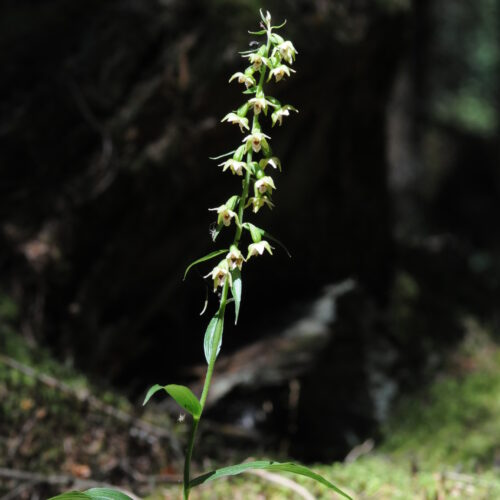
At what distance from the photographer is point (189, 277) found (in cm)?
480

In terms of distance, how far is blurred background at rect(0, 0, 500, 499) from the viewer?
11.5ft

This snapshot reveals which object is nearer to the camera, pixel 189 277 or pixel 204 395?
pixel 204 395

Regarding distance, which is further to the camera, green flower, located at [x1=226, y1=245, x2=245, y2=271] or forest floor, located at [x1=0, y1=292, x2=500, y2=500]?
forest floor, located at [x1=0, y1=292, x2=500, y2=500]

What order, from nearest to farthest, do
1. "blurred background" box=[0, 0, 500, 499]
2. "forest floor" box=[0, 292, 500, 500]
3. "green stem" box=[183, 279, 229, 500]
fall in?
"green stem" box=[183, 279, 229, 500] → "forest floor" box=[0, 292, 500, 500] → "blurred background" box=[0, 0, 500, 499]

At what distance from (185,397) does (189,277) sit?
2.97 m

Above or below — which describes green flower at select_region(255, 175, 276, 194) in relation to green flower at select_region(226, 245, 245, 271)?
above

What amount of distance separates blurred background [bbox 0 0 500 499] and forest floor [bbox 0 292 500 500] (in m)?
0.01

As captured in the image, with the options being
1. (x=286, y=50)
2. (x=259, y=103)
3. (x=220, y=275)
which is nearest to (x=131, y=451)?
(x=220, y=275)

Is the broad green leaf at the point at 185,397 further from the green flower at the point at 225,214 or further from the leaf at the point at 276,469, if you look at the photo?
the green flower at the point at 225,214

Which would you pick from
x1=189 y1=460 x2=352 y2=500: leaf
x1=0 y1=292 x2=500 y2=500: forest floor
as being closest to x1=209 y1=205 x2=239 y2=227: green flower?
x1=189 y1=460 x2=352 y2=500: leaf

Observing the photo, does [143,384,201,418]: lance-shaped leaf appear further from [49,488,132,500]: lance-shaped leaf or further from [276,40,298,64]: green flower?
[276,40,298,64]: green flower

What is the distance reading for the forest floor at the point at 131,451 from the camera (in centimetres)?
282

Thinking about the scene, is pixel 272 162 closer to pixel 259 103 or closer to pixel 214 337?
pixel 259 103

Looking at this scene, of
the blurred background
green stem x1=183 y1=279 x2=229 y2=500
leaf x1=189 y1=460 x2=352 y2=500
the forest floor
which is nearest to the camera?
leaf x1=189 y1=460 x2=352 y2=500
